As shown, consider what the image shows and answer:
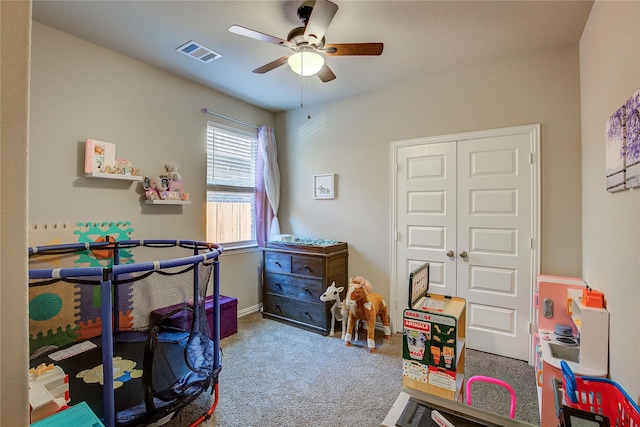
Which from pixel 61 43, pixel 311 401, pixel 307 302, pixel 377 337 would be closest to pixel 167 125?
A: pixel 61 43

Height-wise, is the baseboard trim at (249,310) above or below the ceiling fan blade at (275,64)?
below

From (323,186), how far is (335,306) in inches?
58.9

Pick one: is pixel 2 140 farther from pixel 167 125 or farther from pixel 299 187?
pixel 299 187

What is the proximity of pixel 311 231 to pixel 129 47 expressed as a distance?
2.67 meters

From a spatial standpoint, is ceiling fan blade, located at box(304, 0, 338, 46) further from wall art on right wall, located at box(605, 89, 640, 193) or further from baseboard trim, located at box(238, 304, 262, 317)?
baseboard trim, located at box(238, 304, 262, 317)

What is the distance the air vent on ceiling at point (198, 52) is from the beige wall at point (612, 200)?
2.75 metres

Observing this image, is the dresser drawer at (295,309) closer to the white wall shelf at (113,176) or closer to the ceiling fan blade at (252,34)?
the white wall shelf at (113,176)

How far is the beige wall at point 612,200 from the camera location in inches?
51.6

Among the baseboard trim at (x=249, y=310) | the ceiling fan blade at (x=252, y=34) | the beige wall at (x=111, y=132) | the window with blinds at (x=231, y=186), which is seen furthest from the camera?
the baseboard trim at (x=249, y=310)

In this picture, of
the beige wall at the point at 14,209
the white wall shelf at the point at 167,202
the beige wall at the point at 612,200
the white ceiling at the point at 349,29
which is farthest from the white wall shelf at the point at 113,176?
the beige wall at the point at 612,200

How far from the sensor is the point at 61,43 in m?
2.33

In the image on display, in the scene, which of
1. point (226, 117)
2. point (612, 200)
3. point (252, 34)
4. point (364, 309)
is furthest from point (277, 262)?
point (612, 200)

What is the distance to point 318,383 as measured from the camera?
2352mm

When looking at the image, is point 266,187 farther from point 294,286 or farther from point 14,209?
point 14,209
